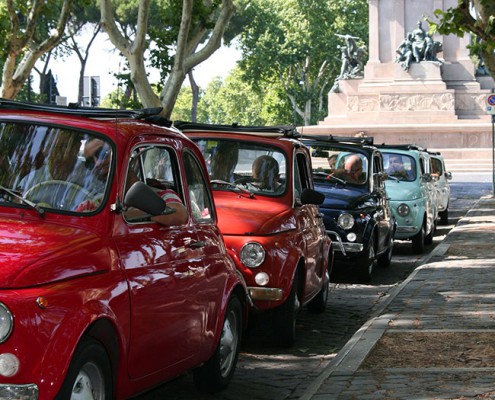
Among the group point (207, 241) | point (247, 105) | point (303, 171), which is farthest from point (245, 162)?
point (247, 105)

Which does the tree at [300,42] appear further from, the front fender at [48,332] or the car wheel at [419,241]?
the front fender at [48,332]

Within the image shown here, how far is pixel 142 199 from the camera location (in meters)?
6.18

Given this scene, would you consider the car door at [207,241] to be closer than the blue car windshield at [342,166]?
Yes

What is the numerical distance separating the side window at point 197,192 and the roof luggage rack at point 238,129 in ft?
10.7

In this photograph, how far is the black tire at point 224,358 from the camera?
7.88 meters

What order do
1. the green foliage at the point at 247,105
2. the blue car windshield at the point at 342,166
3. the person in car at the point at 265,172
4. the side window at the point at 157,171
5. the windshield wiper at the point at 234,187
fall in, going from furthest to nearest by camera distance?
1. the green foliage at the point at 247,105
2. the blue car windshield at the point at 342,166
3. the person in car at the point at 265,172
4. the windshield wiper at the point at 234,187
5. the side window at the point at 157,171

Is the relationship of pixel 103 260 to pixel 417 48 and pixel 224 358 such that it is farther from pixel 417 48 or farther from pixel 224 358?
pixel 417 48

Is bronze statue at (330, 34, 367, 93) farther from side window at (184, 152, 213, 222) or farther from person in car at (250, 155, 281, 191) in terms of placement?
side window at (184, 152, 213, 222)

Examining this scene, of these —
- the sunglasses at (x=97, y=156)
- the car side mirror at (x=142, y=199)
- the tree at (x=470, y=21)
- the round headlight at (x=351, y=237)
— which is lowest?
the round headlight at (x=351, y=237)

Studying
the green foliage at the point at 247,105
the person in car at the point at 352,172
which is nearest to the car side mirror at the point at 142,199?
the person in car at the point at 352,172

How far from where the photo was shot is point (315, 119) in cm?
9188

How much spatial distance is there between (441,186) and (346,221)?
38.2 ft

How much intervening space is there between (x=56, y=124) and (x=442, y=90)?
173ft

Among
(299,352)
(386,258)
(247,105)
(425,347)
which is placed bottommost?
(386,258)
